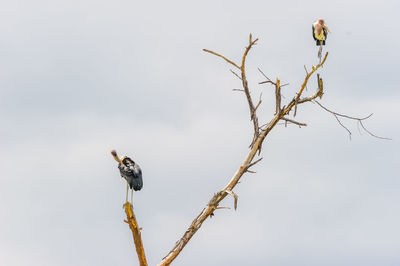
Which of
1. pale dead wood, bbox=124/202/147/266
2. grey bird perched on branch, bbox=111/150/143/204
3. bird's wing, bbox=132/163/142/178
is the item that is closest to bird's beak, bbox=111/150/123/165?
grey bird perched on branch, bbox=111/150/143/204

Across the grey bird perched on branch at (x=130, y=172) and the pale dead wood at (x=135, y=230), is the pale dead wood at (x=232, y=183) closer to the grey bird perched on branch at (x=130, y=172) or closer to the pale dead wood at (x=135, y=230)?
the pale dead wood at (x=135, y=230)

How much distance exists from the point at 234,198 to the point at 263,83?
243cm

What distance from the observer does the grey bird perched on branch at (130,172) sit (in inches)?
1021

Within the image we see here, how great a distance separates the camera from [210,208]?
67.6ft

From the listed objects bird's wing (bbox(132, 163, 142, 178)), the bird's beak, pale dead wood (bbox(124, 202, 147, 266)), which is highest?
the bird's beak

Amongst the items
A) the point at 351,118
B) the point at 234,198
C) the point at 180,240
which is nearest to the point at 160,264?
the point at 180,240

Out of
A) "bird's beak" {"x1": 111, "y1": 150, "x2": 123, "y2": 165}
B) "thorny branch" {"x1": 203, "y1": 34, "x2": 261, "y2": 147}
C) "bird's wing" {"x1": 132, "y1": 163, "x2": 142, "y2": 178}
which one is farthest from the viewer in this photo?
"bird's beak" {"x1": 111, "y1": 150, "x2": 123, "y2": 165}

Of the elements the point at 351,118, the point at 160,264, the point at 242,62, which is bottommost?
the point at 160,264

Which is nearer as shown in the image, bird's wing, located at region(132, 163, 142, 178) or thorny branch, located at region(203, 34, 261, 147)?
thorny branch, located at region(203, 34, 261, 147)

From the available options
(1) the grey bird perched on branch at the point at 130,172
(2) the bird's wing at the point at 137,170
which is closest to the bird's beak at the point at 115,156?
(1) the grey bird perched on branch at the point at 130,172

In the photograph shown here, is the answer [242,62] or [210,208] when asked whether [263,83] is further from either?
[210,208]

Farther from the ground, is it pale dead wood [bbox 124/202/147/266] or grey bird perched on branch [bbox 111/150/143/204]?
grey bird perched on branch [bbox 111/150/143/204]

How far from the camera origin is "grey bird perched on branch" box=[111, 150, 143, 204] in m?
25.9

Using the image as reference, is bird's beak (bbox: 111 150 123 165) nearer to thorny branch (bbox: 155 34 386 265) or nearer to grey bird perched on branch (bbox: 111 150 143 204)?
grey bird perched on branch (bbox: 111 150 143 204)
